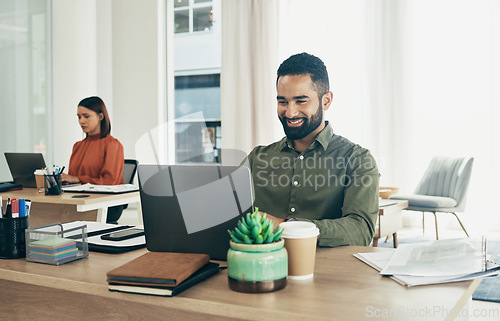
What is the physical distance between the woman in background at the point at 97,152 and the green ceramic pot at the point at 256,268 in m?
2.57

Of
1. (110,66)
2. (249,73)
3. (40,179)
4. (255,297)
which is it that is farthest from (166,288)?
(110,66)

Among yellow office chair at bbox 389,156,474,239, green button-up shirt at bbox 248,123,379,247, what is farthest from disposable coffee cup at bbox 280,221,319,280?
yellow office chair at bbox 389,156,474,239

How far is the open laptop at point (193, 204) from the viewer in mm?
1179

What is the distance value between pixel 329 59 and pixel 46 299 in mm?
4599

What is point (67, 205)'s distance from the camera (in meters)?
2.88

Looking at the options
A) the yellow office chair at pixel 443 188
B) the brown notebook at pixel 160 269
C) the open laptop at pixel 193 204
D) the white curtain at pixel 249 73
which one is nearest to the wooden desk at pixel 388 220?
the yellow office chair at pixel 443 188

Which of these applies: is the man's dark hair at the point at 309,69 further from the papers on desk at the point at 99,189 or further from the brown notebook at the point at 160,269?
the papers on desk at the point at 99,189

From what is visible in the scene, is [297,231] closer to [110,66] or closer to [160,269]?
[160,269]

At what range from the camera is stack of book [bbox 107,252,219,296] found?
98cm

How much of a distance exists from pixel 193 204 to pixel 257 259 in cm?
29

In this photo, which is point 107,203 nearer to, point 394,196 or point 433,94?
point 394,196

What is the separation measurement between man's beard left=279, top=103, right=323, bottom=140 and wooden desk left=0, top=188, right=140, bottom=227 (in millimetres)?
1333

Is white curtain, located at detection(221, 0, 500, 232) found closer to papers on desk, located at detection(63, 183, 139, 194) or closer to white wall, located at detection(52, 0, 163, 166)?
white wall, located at detection(52, 0, 163, 166)

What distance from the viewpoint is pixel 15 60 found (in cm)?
517
